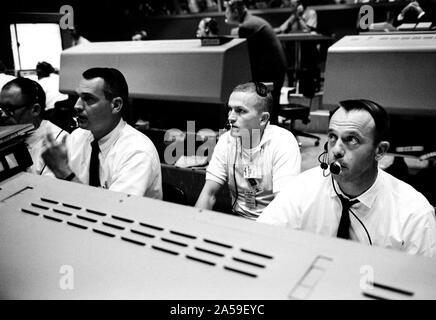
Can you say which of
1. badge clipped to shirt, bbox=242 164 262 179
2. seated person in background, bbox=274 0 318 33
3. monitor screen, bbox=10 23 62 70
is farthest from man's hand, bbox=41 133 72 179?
seated person in background, bbox=274 0 318 33

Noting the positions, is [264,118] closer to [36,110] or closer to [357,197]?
[357,197]

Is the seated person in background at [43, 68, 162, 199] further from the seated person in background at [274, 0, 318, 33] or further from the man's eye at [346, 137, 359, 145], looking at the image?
the seated person in background at [274, 0, 318, 33]

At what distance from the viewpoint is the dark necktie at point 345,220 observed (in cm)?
128

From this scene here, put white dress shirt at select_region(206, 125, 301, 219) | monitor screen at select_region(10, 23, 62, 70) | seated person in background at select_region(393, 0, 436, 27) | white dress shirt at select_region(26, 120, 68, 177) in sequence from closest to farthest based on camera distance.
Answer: white dress shirt at select_region(206, 125, 301, 219) < white dress shirt at select_region(26, 120, 68, 177) < seated person in background at select_region(393, 0, 436, 27) < monitor screen at select_region(10, 23, 62, 70)

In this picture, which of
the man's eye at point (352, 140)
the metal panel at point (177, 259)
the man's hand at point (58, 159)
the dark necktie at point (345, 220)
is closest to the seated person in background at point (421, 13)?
the man's eye at point (352, 140)

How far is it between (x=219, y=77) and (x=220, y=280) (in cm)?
167

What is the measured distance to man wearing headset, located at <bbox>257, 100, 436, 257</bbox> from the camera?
126 cm

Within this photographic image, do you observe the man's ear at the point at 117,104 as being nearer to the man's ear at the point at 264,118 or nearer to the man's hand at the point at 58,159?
the man's hand at the point at 58,159

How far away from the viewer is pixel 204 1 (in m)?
9.21

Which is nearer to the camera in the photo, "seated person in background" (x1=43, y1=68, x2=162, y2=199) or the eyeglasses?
"seated person in background" (x1=43, y1=68, x2=162, y2=199)

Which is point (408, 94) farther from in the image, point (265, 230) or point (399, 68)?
point (265, 230)

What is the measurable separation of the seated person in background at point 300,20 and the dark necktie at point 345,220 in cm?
639

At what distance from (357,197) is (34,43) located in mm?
4017

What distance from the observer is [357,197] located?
51.3 inches
